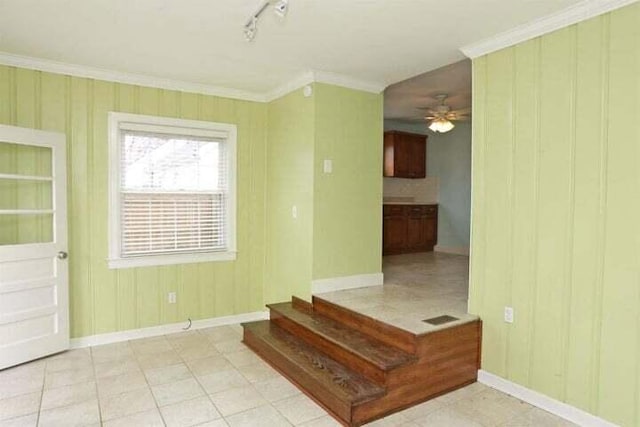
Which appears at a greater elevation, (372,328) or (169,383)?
(372,328)

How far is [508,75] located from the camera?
117 inches

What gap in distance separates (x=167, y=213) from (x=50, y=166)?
114cm

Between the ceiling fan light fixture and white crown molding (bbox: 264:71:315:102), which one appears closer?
white crown molding (bbox: 264:71:315:102)

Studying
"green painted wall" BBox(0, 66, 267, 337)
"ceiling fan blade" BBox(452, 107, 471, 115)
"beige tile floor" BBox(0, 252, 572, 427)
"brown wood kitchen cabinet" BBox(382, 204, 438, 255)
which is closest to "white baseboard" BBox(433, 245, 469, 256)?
"brown wood kitchen cabinet" BBox(382, 204, 438, 255)

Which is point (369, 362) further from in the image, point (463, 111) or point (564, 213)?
point (463, 111)

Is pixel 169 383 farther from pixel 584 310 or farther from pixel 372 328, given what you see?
pixel 584 310

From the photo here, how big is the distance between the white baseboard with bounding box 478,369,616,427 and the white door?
3697mm

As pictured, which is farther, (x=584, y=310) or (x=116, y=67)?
(x=116, y=67)

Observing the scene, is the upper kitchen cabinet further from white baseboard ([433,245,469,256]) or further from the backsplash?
white baseboard ([433,245,469,256])

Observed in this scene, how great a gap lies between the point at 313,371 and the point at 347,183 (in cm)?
195

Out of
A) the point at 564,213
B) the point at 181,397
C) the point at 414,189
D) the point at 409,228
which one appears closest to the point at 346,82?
the point at 564,213

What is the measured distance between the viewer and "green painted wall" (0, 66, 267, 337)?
3.71 metres

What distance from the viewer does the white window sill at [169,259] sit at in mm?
4070

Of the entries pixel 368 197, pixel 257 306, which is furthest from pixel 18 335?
pixel 368 197
